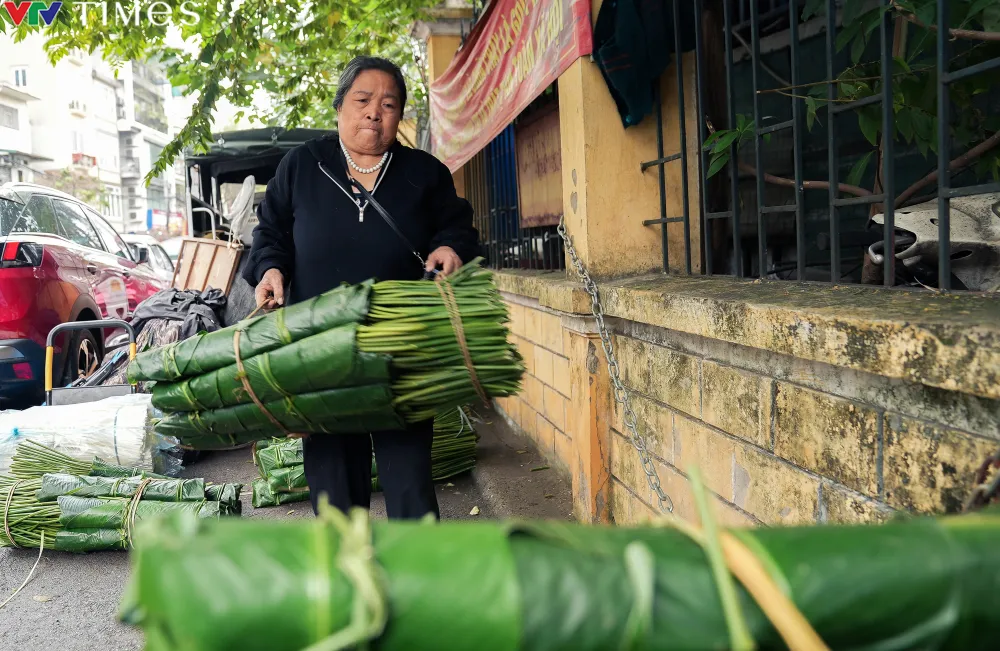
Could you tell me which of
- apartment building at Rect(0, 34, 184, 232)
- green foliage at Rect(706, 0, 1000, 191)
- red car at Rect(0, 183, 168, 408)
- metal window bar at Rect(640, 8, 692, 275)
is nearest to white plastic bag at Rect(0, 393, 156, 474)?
red car at Rect(0, 183, 168, 408)

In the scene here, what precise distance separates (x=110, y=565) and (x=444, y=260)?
8.64ft

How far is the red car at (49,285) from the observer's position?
6.71 m

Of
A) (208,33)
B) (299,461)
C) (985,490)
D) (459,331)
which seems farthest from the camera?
(208,33)

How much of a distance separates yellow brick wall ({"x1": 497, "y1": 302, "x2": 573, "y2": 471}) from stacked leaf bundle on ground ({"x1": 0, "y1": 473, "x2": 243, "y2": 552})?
5.85 ft

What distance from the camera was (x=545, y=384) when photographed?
5.31 meters

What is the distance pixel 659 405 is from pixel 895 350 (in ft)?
5.21

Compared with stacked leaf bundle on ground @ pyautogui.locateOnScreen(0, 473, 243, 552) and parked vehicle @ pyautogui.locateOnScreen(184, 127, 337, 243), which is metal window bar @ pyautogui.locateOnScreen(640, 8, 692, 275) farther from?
parked vehicle @ pyautogui.locateOnScreen(184, 127, 337, 243)

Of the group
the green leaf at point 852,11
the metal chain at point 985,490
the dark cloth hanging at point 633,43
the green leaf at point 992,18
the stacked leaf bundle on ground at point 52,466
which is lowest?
the stacked leaf bundle on ground at point 52,466

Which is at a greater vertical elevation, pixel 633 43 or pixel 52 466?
pixel 633 43

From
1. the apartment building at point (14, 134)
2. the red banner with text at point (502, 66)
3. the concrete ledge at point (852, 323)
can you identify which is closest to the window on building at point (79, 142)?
the apartment building at point (14, 134)

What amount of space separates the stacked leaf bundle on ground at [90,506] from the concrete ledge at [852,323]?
7.99ft

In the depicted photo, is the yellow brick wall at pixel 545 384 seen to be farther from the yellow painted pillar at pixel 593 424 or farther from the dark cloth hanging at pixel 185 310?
the dark cloth hanging at pixel 185 310

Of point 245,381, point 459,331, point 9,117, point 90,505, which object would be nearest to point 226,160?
point 90,505
